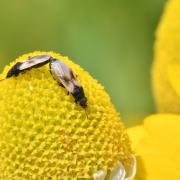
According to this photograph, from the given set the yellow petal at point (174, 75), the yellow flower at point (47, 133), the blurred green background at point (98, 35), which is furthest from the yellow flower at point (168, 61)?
the blurred green background at point (98, 35)

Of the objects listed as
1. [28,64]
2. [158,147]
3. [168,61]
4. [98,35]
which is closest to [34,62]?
[28,64]

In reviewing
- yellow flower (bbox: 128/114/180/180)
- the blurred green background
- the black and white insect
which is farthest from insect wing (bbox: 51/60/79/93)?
the blurred green background

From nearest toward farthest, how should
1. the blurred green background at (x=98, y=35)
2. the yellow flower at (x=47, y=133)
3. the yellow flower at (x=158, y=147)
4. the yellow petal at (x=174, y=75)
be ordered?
the yellow flower at (x=47, y=133) < the yellow flower at (x=158, y=147) < the yellow petal at (x=174, y=75) < the blurred green background at (x=98, y=35)

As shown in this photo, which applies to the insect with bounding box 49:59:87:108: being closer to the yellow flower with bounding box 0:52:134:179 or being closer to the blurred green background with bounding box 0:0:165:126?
the yellow flower with bounding box 0:52:134:179

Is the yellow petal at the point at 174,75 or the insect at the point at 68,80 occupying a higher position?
the insect at the point at 68,80

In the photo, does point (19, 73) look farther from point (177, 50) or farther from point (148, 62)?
point (148, 62)

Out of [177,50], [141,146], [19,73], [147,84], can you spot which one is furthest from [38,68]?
[147,84]

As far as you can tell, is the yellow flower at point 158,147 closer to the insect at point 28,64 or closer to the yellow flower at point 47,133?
the yellow flower at point 47,133
